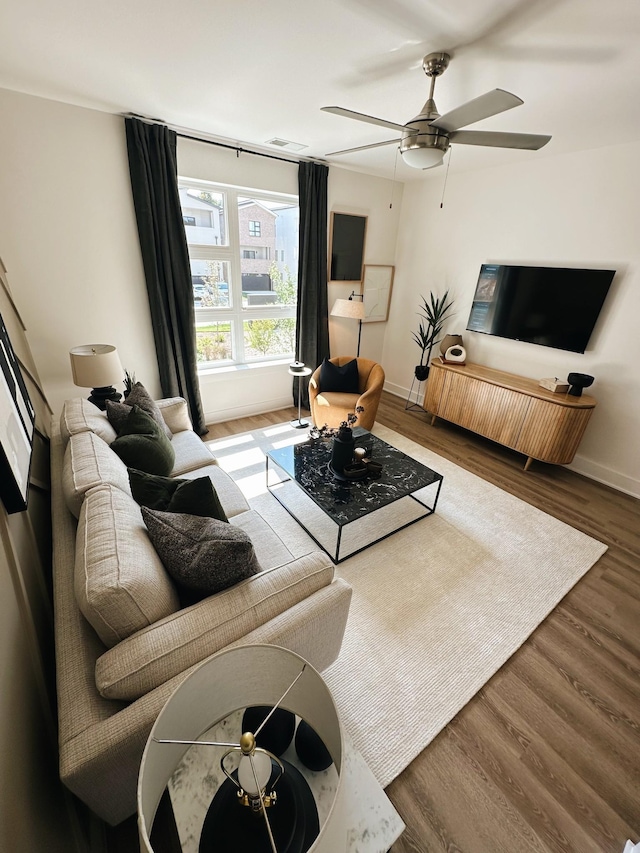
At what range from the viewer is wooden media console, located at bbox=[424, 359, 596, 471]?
2969 mm

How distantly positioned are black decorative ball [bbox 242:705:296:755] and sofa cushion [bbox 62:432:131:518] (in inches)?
38.4

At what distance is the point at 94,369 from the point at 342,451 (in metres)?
1.81

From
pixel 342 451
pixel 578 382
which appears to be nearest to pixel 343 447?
pixel 342 451

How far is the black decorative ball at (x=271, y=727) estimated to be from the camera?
834mm

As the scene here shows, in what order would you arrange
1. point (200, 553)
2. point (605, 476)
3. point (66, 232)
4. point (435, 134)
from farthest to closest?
1. point (605, 476)
2. point (66, 232)
3. point (435, 134)
4. point (200, 553)

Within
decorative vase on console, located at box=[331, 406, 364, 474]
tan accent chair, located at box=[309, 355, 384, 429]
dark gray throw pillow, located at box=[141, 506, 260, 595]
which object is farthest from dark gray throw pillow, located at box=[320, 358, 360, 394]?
dark gray throw pillow, located at box=[141, 506, 260, 595]

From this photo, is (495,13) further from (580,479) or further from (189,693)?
(580,479)

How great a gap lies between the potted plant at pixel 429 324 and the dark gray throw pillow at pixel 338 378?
1050 mm

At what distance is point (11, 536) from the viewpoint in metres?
1.11

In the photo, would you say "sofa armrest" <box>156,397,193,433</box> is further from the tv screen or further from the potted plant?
the tv screen

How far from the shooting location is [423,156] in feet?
5.60

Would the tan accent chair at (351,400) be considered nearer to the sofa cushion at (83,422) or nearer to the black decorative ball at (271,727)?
the sofa cushion at (83,422)

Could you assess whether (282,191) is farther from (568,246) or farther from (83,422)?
(83,422)

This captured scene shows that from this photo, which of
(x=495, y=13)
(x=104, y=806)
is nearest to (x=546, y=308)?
(x=495, y=13)
